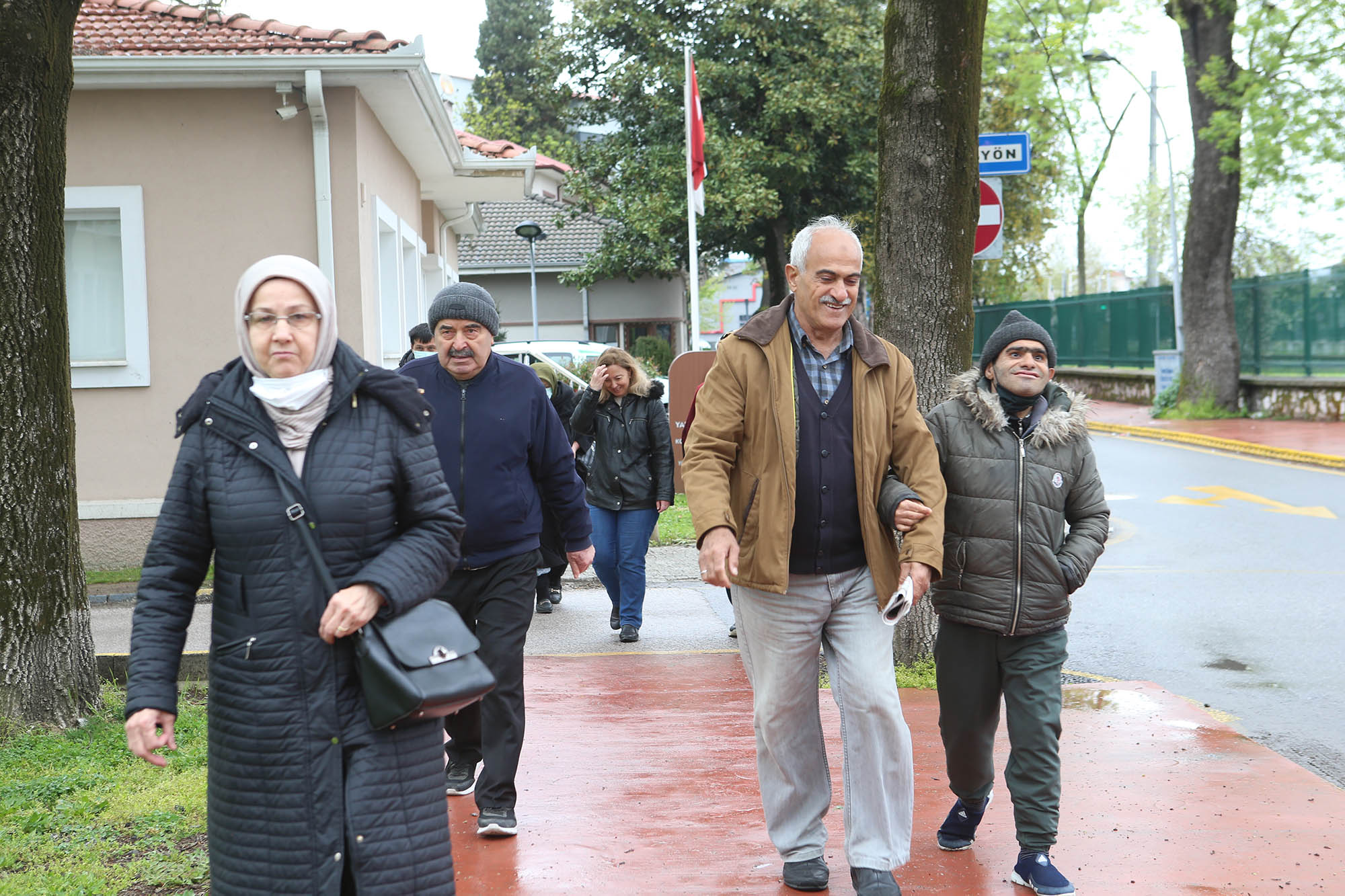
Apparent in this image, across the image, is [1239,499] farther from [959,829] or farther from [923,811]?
[959,829]

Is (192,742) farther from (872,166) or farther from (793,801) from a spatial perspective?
(872,166)

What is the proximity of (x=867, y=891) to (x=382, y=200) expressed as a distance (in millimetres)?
10408

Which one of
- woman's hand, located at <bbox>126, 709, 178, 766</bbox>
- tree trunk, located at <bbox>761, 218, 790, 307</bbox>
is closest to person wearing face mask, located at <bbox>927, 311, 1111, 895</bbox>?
woman's hand, located at <bbox>126, 709, 178, 766</bbox>

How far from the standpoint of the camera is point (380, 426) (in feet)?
10.5

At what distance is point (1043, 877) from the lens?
4.07 meters

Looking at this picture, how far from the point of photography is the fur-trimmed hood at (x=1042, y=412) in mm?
4297

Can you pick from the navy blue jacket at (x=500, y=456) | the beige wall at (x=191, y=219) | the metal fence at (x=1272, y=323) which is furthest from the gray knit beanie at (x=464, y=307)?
the metal fence at (x=1272, y=323)

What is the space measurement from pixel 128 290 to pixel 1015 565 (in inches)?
372

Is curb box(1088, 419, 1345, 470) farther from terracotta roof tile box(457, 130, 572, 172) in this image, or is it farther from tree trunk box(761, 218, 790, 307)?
terracotta roof tile box(457, 130, 572, 172)

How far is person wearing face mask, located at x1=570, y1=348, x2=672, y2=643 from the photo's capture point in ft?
28.4

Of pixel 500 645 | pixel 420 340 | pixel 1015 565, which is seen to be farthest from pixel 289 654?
pixel 420 340

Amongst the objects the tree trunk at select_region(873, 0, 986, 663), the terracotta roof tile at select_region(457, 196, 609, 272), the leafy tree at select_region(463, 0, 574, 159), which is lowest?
the tree trunk at select_region(873, 0, 986, 663)

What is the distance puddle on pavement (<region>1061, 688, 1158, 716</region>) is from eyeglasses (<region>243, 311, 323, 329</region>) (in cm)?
453

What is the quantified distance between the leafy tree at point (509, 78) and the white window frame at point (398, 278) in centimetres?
4194
